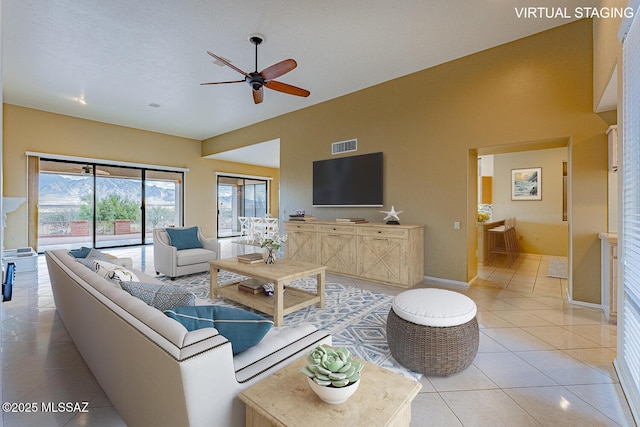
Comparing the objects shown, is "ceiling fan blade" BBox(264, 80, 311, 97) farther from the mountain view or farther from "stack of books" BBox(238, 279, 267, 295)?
the mountain view

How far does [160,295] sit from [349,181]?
4263 millimetres

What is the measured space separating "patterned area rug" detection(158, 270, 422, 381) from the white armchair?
0.17 metres

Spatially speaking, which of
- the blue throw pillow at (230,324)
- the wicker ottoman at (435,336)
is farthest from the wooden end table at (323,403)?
the wicker ottoman at (435,336)

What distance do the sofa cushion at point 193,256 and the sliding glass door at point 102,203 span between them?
456cm

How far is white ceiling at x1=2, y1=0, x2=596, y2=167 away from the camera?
318 centimetres

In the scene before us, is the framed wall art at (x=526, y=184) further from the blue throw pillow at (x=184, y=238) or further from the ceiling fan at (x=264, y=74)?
the blue throw pillow at (x=184, y=238)

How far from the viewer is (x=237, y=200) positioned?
35.5 feet

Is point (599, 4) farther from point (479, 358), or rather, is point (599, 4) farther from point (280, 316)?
point (280, 316)

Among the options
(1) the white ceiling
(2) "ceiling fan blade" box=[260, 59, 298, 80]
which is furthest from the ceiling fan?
(1) the white ceiling

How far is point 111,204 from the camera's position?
7809 millimetres

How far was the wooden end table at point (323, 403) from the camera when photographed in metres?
Result: 1.00

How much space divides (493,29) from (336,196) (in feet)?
11.1

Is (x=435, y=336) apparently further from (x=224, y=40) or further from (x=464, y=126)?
(x=224, y=40)
